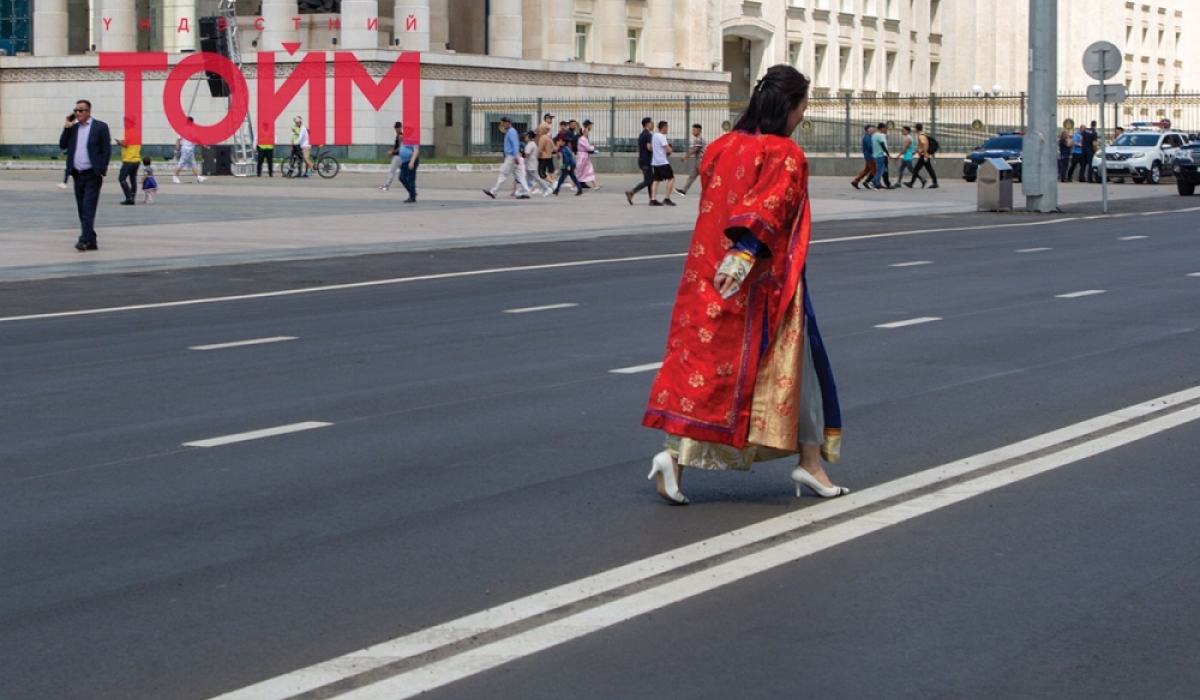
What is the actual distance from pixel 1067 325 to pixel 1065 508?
6.93 m

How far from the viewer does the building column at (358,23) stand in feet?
197

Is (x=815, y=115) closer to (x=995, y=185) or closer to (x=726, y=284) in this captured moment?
(x=995, y=185)

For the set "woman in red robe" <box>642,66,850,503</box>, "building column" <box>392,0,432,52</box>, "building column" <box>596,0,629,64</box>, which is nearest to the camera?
"woman in red robe" <box>642,66,850,503</box>

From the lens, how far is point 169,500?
7238 millimetres

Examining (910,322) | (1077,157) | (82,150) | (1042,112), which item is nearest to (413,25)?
(1077,157)

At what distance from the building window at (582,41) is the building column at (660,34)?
315 centimetres

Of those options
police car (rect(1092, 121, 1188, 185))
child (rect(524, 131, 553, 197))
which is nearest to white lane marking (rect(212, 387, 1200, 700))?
child (rect(524, 131, 553, 197))

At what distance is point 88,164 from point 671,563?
56.8 feet

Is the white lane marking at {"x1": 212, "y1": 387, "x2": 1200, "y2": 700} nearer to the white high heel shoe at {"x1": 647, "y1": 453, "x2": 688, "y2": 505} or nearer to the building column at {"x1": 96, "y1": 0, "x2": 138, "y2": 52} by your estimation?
the white high heel shoe at {"x1": 647, "y1": 453, "x2": 688, "y2": 505}

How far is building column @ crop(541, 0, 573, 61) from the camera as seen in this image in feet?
228

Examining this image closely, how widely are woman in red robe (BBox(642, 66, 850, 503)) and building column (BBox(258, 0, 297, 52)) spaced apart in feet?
192

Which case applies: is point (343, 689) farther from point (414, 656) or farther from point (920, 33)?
point (920, 33)

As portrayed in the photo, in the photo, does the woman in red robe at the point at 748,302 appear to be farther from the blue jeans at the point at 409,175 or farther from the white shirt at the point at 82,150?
the blue jeans at the point at 409,175

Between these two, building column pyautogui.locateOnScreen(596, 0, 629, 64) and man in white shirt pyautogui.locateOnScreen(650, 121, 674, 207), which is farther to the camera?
building column pyautogui.locateOnScreen(596, 0, 629, 64)
